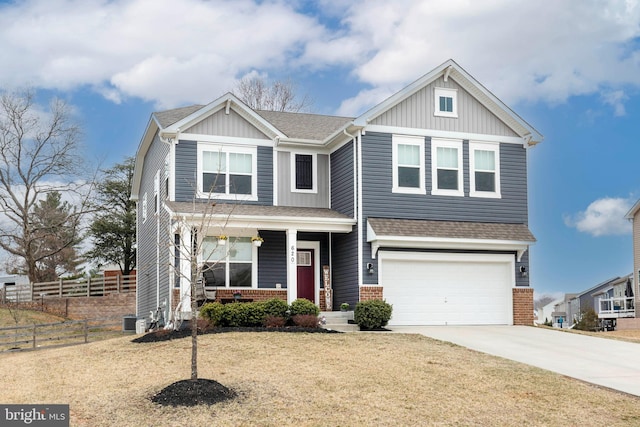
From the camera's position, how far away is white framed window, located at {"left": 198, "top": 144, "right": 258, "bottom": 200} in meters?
24.0

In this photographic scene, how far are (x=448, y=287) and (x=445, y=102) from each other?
5.81 meters

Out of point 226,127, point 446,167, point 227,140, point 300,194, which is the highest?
point 226,127

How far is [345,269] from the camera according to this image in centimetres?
2428

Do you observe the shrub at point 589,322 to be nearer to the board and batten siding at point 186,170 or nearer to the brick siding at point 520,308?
the brick siding at point 520,308

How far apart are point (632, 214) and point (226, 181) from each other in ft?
82.6

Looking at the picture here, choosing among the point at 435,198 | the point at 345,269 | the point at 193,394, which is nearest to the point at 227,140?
the point at 345,269

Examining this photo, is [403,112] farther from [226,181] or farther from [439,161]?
[226,181]

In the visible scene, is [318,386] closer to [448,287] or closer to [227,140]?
[448,287]

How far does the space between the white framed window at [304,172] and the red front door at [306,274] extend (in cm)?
203

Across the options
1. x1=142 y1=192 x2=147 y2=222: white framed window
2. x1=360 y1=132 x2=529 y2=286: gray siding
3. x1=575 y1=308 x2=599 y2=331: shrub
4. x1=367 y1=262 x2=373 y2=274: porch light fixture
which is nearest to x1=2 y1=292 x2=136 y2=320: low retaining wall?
x1=142 y1=192 x2=147 y2=222: white framed window

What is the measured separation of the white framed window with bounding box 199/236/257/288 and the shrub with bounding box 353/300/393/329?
12.4 feet

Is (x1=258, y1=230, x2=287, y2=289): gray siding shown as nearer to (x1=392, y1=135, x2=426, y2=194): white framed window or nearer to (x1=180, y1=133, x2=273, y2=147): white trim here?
(x1=180, y1=133, x2=273, y2=147): white trim

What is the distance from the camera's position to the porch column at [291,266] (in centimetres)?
2273

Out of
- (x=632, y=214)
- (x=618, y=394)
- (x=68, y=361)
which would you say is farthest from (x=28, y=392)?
(x=632, y=214)
